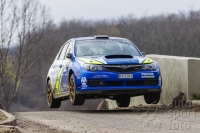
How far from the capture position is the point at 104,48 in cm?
1420

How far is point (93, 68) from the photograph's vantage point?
1301 centimetres

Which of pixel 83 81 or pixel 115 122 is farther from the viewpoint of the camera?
pixel 83 81

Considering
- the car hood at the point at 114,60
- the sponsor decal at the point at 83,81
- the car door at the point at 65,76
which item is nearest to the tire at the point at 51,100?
the car door at the point at 65,76

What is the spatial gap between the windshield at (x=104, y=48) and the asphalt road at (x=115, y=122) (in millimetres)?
1499

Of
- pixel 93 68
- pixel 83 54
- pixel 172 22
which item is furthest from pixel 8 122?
pixel 172 22

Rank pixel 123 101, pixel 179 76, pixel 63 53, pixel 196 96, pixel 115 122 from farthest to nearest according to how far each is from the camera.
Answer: pixel 123 101, pixel 179 76, pixel 63 53, pixel 196 96, pixel 115 122

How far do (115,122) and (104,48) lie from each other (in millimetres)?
3624

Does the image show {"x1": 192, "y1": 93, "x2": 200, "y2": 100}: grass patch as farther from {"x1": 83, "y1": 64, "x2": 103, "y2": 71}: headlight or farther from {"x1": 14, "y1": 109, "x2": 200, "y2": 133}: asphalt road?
{"x1": 83, "y1": 64, "x2": 103, "y2": 71}: headlight

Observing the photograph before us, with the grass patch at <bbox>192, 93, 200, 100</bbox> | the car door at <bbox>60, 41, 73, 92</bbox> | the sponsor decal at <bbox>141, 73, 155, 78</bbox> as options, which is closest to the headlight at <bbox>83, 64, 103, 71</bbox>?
the sponsor decal at <bbox>141, 73, 155, 78</bbox>

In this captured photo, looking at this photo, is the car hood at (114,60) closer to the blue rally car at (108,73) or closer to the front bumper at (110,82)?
the blue rally car at (108,73)

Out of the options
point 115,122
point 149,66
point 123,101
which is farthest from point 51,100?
point 115,122

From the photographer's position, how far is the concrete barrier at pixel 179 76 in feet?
50.9

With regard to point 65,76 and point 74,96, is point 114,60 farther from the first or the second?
point 65,76

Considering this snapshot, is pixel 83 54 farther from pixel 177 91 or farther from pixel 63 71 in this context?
pixel 177 91
